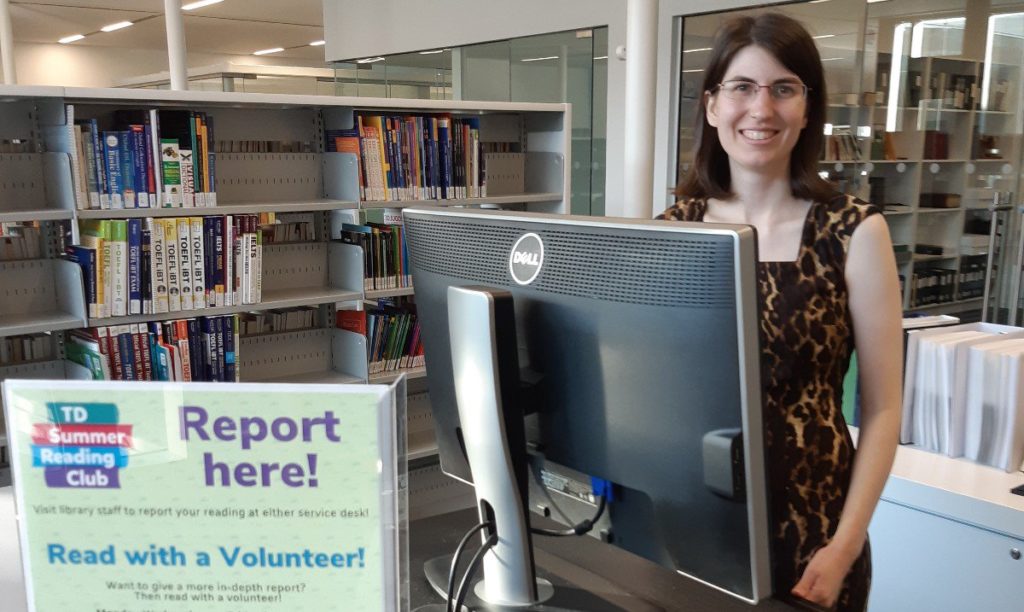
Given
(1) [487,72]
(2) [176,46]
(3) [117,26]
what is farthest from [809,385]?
(3) [117,26]

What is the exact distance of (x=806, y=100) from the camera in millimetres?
1265

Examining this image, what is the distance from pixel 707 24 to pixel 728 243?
518 cm

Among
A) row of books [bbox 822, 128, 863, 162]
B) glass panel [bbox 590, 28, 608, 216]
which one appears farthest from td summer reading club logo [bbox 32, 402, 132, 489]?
glass panel [bbox 590, 28, 608, 216]

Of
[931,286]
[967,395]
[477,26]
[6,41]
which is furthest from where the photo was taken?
[6,41]

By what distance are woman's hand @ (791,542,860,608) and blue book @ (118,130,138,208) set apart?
8.17 ft

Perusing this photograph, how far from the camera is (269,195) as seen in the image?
3.39 meters

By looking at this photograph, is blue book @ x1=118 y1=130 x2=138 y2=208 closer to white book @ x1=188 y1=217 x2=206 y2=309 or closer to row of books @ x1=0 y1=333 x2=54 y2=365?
white book @ x1=188 y1=217 x2=206 y2=309

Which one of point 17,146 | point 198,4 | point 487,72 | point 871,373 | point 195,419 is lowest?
point 871,373

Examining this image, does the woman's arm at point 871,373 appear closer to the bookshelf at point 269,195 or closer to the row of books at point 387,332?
the bookshelf at point 269,195

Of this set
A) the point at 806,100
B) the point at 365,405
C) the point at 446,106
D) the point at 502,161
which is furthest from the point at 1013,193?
the point at 365,405

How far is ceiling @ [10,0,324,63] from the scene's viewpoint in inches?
387

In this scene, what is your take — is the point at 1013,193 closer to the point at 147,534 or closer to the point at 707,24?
the point at 707,24

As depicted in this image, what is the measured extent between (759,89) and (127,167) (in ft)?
7.60

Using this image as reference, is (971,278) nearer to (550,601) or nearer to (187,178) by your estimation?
(187,178)
